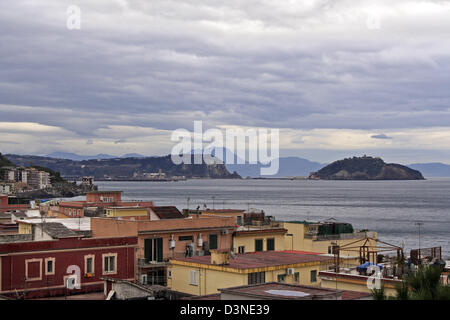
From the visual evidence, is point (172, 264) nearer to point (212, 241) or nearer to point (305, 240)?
point (212, 241)

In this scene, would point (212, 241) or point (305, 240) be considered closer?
point (212, 241)

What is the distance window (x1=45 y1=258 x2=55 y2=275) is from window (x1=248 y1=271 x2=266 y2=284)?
843 centimetres

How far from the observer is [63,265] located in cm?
2628

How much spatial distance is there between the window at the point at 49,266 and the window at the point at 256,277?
8.43 metres

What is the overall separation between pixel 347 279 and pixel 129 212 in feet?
77.3

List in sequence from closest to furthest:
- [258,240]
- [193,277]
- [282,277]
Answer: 1. [282,277]
2. [193,277]
3. [258,240]

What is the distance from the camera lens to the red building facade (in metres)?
24.6

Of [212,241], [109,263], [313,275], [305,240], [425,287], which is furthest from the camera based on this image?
[305,240]

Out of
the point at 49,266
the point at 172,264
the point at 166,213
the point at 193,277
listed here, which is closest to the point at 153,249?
the point at 172,264

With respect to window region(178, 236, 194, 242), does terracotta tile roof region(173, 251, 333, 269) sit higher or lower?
lower

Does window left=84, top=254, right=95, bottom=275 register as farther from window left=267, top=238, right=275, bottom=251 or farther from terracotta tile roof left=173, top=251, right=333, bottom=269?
window left=267, top=238, right=275, bottom=251

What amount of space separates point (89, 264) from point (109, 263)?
1.05 metres

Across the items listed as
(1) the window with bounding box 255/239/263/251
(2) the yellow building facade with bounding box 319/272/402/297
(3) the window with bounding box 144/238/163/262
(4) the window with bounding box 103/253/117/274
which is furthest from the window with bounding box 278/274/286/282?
(1) the window with bounding box 255/239/263/251
